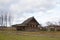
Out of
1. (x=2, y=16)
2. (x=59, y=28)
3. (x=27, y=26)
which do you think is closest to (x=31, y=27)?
(x=27, y=26)

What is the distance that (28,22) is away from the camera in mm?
61594

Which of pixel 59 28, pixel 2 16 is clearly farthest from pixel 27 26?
pixel 2 16

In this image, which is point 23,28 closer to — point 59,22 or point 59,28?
point 59,28

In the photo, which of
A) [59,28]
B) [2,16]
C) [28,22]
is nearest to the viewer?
[28,22]

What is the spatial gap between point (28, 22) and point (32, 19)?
7.78 ft

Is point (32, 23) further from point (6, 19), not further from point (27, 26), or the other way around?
point (6, 19)

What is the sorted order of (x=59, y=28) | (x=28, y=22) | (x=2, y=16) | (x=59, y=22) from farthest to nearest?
(x=59, y=22) < (x=2, y=16) < (x=59, y=28) < (x=28, y=22)

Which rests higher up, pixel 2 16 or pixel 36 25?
pixel 2 16

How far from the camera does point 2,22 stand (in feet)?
284

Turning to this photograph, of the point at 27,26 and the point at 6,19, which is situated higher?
the point at 6,19

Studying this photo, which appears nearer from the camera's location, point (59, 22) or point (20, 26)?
point (20, 26)

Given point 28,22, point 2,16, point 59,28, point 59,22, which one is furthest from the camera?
point 59,22

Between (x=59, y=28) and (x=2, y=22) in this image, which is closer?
(x=59, y=28)

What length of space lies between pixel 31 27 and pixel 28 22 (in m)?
2.39
